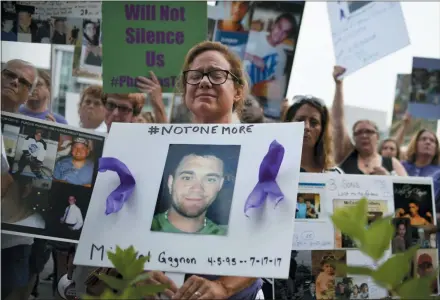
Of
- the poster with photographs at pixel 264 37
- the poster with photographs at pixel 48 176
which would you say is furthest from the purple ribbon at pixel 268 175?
the poster with photographs at pixel 264 37

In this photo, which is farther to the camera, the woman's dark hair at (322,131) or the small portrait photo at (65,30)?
the small portrait photo at (65,30)

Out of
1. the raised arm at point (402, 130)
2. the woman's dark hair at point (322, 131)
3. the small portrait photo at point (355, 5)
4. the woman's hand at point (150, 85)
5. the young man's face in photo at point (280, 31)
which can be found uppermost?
the small portrait photo at point (355, 5)

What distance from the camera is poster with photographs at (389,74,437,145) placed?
4766 mm

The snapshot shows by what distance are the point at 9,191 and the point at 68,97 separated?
2.77m

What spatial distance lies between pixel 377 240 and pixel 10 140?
78.6 inches

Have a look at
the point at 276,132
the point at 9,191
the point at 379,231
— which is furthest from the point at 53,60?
the point at 379,231

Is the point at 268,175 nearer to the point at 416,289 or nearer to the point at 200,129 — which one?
the point at 200,129

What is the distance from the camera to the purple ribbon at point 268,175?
5.16 feet

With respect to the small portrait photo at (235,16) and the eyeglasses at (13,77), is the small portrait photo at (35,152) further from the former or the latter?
the small portrait photo at (235,16)

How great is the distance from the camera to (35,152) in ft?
8.26

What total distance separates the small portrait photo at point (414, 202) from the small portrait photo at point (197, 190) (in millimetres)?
1228

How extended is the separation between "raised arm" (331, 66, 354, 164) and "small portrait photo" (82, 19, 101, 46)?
142 cm

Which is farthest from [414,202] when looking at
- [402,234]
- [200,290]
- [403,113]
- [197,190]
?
[403,113]

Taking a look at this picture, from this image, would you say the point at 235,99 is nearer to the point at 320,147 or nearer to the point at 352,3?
the point at 320,147
